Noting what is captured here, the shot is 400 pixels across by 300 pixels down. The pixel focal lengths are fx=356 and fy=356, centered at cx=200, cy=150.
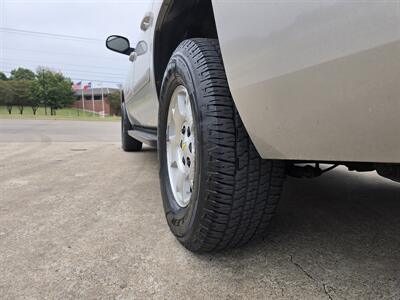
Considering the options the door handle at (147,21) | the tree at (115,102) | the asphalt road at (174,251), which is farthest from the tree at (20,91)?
the asphalt road at (174,251)

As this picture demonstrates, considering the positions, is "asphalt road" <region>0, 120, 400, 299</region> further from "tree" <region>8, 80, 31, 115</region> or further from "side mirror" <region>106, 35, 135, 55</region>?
"tree" <region>8, 80, 31, 115</region>

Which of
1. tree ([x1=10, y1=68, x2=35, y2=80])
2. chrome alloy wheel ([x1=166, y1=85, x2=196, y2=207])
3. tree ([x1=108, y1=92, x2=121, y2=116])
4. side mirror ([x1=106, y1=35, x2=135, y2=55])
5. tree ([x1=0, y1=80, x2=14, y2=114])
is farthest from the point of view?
tree ([x1=10, y1=68, x2=35, y2=80])

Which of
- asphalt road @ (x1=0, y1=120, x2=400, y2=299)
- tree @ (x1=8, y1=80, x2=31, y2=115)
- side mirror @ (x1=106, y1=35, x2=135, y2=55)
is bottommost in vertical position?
asphalt road @ (x1=0, y1=120, x2=400, y2=299)

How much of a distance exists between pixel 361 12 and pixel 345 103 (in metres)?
0.20

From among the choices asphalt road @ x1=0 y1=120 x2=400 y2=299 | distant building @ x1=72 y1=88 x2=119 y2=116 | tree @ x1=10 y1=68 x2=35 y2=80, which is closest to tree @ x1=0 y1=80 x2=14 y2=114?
distant building @ x1=72 y1=88 x2=119 y2=116

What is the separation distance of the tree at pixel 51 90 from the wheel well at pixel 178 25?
52759mm

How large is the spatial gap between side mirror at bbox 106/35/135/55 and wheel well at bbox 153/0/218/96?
1.74 m

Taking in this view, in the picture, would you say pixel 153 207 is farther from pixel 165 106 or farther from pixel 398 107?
pixel 398 107

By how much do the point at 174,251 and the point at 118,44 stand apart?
2.83 meters

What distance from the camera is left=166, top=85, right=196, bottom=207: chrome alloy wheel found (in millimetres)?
1603

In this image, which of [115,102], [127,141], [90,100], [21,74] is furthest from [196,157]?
[21,74]

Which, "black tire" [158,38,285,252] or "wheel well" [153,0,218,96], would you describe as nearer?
"black tire" [158,38,285,252]

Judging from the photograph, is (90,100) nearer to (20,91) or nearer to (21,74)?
(21,74)

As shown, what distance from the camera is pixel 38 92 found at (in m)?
51.2
